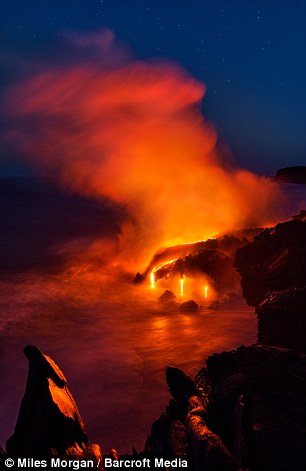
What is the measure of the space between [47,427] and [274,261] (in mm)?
8974

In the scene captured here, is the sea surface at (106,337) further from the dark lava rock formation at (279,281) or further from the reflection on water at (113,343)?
the dark lava rock formation at (279,281)

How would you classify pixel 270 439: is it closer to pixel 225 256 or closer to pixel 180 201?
pixel 225 256

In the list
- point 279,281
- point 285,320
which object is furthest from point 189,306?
point 285,320

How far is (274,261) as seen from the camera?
12.3 metres

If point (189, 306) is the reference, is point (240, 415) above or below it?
below

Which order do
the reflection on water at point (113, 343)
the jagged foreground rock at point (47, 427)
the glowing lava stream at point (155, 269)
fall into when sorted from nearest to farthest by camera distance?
the jagged foreground rock at point (47, 427)
the reflection on water at point (113, 343)
the glowing lava stream at point (155, 269)

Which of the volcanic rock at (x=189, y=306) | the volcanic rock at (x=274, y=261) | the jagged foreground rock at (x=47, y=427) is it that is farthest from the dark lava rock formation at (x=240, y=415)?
the volcanic rock at (x=189, y=306)

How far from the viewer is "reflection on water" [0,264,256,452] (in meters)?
8.91

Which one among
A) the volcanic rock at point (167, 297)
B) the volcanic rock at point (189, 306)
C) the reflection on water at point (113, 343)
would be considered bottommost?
the reflection on water at point (113, 343)

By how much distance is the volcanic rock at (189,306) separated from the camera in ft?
50.3

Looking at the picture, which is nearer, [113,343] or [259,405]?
[259,405]

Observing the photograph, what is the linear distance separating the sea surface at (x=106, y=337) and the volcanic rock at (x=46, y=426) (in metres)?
2.47

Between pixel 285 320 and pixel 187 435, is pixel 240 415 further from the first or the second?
pixel 285 320

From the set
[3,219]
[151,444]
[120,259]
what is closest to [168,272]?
[120,259]
